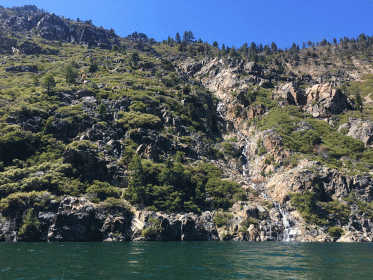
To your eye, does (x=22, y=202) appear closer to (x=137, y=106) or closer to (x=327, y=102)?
(x=137, y=106)

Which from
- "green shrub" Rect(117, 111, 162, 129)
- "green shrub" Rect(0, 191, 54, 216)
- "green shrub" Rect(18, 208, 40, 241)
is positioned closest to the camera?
"green shrub" Rect(18, 208, 40, 241)

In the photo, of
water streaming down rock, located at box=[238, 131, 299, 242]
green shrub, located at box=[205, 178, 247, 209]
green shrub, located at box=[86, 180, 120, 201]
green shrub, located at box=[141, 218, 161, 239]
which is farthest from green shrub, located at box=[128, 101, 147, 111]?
green shrub, located at box=[141, 218, 161, 239]

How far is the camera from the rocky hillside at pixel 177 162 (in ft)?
194

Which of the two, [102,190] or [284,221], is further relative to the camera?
[284,221]

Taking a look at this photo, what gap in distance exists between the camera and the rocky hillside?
59000 millimetres

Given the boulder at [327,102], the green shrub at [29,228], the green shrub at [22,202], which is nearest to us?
the green shrub at [29,228]

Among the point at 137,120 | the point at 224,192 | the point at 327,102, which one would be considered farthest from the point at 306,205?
the point at 327,102

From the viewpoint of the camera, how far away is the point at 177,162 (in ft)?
269

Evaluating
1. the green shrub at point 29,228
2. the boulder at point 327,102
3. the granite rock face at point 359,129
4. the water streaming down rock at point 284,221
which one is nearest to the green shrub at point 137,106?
the water streaming down rock at point 284,221

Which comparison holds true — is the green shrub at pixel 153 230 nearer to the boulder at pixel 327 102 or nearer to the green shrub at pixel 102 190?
the green shrub at pixel 102 190

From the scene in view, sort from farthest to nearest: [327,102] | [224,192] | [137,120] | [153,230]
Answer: [327,102] < [137,120] < [224,192] < [153,230]

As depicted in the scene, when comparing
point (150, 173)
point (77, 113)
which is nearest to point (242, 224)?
point (150, 173)

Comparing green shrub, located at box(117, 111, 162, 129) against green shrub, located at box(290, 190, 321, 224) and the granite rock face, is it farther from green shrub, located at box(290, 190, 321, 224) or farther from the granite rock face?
the granite rock face

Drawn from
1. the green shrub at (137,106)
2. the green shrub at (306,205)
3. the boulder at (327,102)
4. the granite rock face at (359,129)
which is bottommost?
the green shrub at (306,205)
